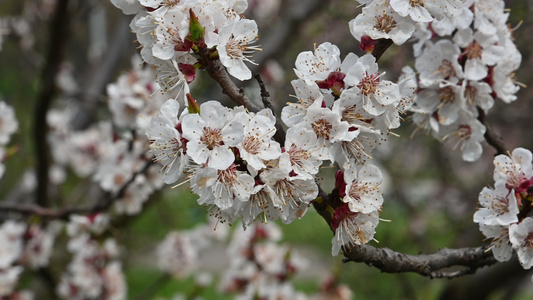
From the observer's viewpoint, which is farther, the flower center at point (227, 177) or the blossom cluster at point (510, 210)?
the blossom cluster at point (510, 210)

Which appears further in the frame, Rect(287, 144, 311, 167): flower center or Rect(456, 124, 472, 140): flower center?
Rect(456, 124, 472, 140): flower center

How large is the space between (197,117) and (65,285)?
2.51 meters

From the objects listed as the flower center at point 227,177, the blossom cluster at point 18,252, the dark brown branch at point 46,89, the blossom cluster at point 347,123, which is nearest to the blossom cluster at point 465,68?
the blossom cluster at point 347,123

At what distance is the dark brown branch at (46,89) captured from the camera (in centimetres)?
271

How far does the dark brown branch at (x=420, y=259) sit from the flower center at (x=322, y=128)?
286 mm

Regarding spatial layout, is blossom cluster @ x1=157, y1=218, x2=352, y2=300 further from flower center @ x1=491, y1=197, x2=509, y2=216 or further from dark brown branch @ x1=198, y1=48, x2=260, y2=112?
dark brown branch @ x1=198, y1=48, x2=260, y2=112

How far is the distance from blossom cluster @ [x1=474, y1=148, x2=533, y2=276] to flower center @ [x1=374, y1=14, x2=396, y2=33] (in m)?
0.47

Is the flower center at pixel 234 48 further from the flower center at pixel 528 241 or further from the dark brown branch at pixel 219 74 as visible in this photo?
the flower center at pixel 528 241

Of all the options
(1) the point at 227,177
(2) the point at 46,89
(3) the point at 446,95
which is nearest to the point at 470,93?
(3) the point at 446,95

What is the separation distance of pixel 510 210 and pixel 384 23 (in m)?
0.58

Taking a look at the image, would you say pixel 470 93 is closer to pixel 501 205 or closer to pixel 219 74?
pixel 501 205

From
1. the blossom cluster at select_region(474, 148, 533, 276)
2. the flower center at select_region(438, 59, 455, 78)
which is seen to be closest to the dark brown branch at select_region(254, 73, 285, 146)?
the blossom cluster at select_region(474, 148, 533, 276)

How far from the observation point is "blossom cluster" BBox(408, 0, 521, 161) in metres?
1.61

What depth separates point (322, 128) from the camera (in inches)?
45.3
